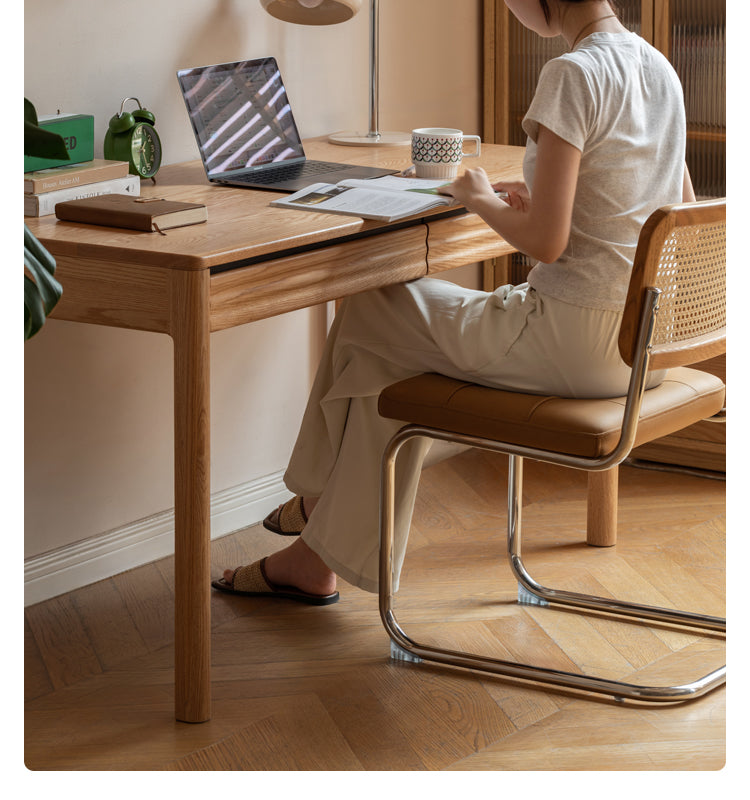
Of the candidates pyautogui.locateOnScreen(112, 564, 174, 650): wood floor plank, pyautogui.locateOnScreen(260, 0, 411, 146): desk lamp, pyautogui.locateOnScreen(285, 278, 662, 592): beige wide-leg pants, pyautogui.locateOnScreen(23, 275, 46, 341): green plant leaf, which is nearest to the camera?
pyautogui.locateOnScreen(23, 275, 46, 341): green plant leaf

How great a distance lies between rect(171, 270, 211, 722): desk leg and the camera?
1886 mm

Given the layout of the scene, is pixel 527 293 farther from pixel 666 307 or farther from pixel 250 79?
pixel 250 79

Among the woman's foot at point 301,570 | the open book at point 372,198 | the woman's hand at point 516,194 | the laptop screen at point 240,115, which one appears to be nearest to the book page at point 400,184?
the open book at point 372,198

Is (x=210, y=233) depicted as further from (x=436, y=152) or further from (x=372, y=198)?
(x=436, y=152)

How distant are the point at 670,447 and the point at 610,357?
121cm

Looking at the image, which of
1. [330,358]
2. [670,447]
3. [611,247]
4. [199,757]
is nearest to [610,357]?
[611,247]

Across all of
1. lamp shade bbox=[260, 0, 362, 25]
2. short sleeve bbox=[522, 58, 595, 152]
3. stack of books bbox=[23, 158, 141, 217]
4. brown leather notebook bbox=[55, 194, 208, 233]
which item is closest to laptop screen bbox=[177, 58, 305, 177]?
lamp shade bbox=[260, 0, 362, 25]

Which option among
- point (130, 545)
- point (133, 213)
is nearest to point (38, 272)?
point (133, 213)

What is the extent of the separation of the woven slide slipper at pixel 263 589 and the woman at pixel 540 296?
0.14 m

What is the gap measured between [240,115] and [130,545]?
884 millimetres

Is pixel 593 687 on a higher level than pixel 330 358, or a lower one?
lower

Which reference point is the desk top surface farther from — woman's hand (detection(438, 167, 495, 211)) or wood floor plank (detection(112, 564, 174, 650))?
wood floor plank (detection(112, 564, 174, 650))
